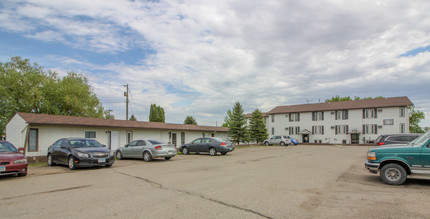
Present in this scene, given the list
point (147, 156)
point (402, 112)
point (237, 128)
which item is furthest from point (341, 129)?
point (147, 156)

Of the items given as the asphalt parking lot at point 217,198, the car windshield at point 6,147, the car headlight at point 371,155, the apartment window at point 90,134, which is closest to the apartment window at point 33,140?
the apartment window at point 90,134

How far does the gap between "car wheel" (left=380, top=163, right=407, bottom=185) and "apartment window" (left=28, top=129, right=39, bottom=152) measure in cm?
1996

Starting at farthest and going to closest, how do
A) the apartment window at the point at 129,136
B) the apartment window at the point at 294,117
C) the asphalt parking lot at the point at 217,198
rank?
the apartment window at the point at 294,117
the apartment window at the point at 129,136
the asphalt parking lot at the point at 217,198

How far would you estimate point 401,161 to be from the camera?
26.5 feet

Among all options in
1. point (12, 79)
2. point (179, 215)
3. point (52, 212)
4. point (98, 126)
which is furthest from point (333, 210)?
point (12, 79)

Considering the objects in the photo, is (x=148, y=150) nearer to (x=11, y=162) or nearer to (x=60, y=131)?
(x=11, y=162)

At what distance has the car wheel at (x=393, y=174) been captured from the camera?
316 inches

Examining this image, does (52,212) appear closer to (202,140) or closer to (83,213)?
(83,213)

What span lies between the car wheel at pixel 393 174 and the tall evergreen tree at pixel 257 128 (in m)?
36.9

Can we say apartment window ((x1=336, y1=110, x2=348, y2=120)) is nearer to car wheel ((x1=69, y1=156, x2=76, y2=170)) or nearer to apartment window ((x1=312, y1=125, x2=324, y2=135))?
apartment window ((x1=312, y1=125, x2=324, y2=135))

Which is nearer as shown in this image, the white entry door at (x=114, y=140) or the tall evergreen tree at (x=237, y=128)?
the white entry door at (x=114, y=140)

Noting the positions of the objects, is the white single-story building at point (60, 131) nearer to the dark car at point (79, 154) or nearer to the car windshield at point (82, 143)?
the dark car at point (79, 154)

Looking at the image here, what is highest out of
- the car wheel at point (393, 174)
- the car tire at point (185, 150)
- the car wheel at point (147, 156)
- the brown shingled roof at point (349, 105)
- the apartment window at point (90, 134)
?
the brown shingled roof at point (349, 105)

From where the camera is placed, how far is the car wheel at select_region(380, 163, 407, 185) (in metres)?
8.02
